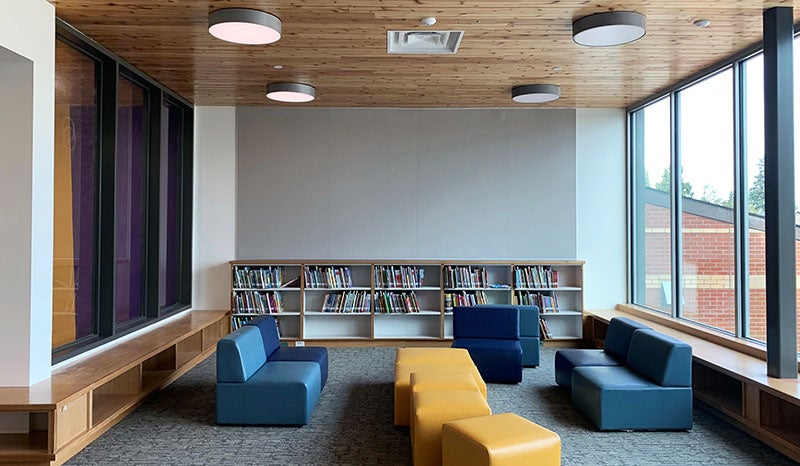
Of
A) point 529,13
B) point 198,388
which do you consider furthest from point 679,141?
point 198,388

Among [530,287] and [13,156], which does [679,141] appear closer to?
[530,287]

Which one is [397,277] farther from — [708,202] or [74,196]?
[74,196]

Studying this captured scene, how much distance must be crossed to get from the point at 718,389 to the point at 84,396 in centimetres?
550

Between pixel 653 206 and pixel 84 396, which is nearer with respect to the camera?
pixel 84 396

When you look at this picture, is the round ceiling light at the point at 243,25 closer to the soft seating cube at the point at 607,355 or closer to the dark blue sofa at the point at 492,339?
the dark blue sofa at the point at 492,339

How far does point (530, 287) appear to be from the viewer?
8.30 meters

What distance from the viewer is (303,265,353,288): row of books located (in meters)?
8.27

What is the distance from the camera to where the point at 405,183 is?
8.62 m

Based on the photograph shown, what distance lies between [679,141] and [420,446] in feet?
17.5

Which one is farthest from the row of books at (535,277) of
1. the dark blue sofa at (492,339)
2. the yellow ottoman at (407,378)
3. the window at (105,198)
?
the window at (105,198)

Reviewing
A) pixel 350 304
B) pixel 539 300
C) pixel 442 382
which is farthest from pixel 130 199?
pixel 539 300

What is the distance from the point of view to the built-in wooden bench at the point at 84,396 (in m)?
3.96

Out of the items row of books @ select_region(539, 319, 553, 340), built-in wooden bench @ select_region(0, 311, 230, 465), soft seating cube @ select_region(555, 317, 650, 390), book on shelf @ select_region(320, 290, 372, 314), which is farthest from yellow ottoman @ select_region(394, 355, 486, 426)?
row of books @ select_region(539, 319, 553, 340)

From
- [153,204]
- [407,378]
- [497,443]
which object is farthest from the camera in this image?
[153,204]
